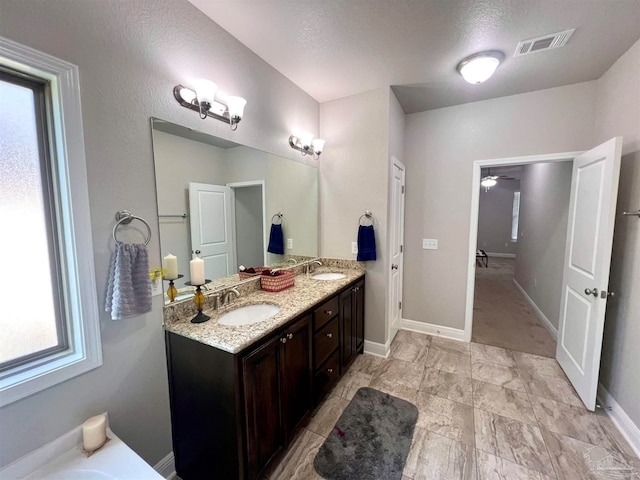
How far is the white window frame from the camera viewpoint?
40.4 inches

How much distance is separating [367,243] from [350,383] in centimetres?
131

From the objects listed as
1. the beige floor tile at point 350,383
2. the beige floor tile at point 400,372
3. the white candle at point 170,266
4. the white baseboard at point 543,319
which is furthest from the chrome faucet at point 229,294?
the white baseboard at point 543,319

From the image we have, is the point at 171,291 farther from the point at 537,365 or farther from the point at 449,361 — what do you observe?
the point at 537,365

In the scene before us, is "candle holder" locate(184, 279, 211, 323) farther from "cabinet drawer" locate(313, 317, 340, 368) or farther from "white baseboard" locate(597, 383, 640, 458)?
"white baseboard" locate(597, 383, 640, 458)

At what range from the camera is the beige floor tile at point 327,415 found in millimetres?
1875

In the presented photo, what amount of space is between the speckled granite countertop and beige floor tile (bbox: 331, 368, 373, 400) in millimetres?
907

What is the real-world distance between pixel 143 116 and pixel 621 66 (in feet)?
11.2

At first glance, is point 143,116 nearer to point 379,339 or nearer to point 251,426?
point 251,426

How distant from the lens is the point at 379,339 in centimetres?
284

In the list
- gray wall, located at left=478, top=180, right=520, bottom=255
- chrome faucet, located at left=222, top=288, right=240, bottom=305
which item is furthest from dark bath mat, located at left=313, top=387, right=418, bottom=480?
gray wall, located at left=478, top=180, right=520, bottom=255

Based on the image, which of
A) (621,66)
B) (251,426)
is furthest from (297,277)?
(621,66)

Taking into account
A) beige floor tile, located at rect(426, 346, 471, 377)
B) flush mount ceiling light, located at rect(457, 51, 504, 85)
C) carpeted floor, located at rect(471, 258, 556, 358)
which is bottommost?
beige floor tile, located at rect(426, 346, 471, 377)

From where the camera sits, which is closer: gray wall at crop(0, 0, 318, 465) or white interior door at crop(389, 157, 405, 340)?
gray wall at crop(0, 0, 318, 465)

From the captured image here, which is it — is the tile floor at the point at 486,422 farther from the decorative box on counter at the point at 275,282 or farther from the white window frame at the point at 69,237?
the white window frame at the point at 69,237
